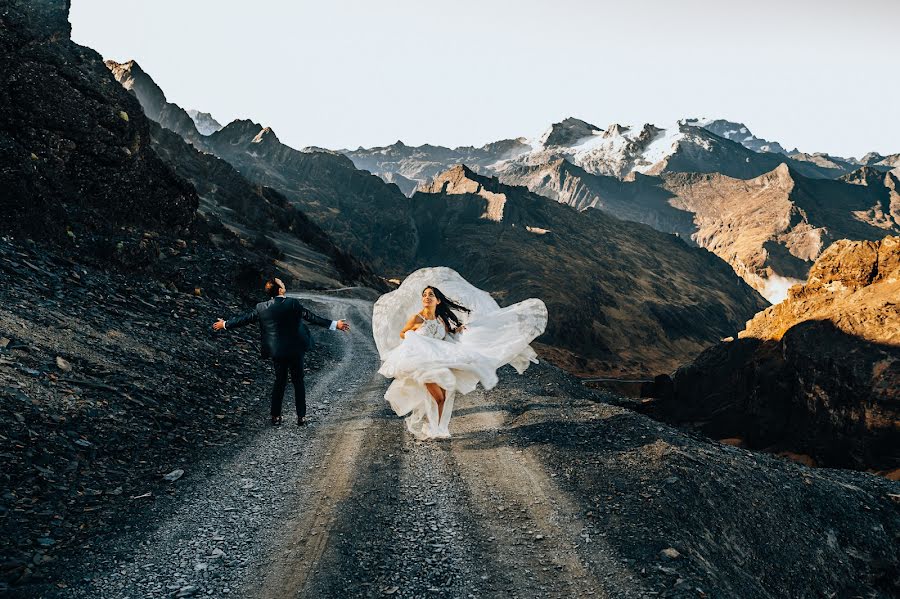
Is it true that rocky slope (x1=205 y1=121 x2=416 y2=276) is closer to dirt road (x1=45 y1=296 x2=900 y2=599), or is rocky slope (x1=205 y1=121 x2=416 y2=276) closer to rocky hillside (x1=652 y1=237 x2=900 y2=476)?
rocky hillside (x1=652 y1=237 x2=900 y2=476)

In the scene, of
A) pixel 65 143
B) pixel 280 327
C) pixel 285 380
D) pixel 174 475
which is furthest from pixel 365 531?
pixel 65 143

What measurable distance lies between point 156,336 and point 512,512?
9279 mm

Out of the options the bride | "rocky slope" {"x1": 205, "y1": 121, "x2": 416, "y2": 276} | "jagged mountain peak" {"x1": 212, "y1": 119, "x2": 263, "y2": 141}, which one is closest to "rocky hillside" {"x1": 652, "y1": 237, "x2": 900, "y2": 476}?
the bride

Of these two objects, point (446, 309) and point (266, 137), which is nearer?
point (446, 309)

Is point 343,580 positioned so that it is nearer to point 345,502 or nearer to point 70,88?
point 345,502

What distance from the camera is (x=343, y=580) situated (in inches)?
179

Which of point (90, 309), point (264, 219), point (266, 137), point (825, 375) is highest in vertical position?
point (266, 137)

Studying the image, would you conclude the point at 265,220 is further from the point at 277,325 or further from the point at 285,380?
the point at 277,325

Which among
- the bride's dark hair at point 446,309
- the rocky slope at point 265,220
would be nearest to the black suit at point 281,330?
the bride's dark hair at point 446,309

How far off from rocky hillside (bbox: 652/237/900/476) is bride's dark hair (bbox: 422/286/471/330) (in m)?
19.7

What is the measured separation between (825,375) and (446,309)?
22.6m

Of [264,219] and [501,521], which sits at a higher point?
[264,219]

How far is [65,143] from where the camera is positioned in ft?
52.3

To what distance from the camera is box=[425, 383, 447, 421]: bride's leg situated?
26.7ft
